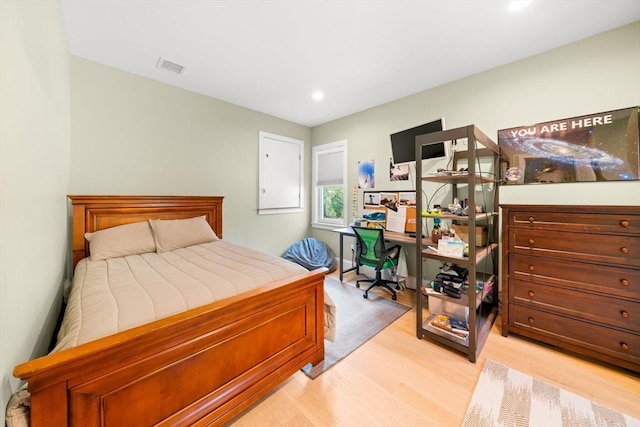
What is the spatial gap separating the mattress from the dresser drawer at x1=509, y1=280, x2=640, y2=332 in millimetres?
1617

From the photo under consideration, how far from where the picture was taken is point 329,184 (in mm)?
4219

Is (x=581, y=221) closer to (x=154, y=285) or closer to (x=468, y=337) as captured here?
(x=468, y=337)

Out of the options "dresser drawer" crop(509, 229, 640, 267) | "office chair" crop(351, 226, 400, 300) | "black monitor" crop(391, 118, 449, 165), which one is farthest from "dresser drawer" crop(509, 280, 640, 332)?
"black monitor" crop(391, 118, 449, 165)

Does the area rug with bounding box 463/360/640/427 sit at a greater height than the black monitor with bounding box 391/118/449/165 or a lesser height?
lesser

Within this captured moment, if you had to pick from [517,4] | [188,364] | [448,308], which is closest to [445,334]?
[448,308]

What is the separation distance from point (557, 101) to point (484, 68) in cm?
74

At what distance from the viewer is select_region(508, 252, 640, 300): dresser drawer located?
1.62 meters

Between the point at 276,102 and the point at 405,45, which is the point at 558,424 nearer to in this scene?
the point at 405,45

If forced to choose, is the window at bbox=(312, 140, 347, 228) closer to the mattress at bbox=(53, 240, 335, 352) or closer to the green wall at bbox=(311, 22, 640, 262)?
the green wall at bbox=(311, 22, 640, 262)

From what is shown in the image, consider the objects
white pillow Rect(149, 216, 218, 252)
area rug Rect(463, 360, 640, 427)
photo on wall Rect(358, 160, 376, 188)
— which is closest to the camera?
area rug Rect(463, 360, 640, 427)

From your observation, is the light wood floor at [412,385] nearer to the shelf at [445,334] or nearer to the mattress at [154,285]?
the shelf at [445,334]

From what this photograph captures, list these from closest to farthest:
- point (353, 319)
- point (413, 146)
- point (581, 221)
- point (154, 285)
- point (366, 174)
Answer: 1. point (154, 285)
2. point (581, 221)
3. point (353, 319)
4. point (413, 146)
5. point (366, 174)

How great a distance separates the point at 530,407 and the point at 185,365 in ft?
6.33

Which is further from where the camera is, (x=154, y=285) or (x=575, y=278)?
(x=575, y=278)
